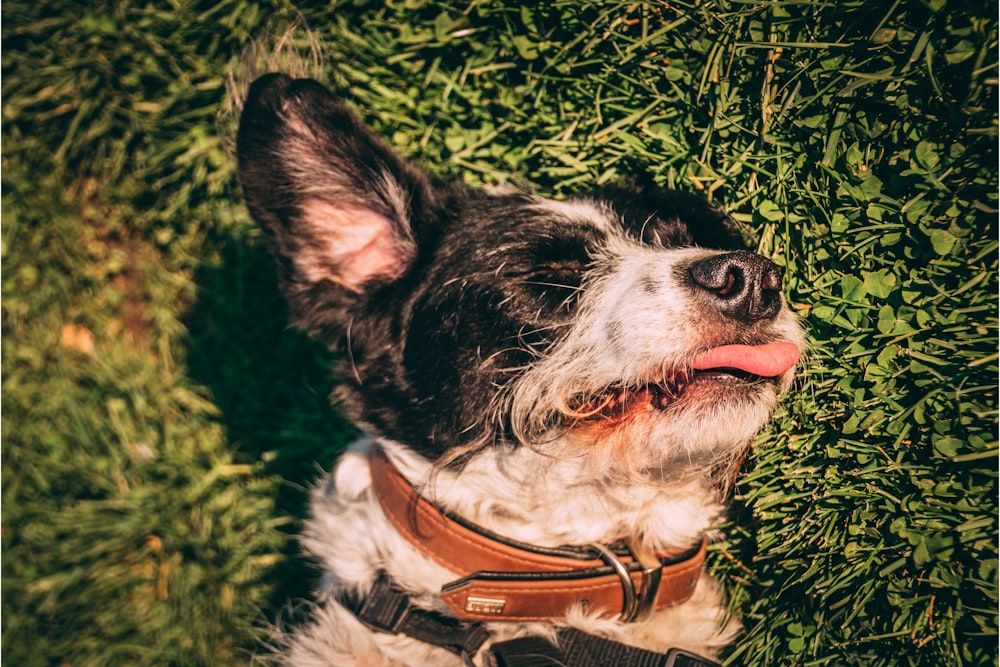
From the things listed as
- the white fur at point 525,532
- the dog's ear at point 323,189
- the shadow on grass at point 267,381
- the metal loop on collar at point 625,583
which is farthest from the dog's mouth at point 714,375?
the shadow on grass at point 267,381

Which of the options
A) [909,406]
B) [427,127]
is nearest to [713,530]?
[909,406]

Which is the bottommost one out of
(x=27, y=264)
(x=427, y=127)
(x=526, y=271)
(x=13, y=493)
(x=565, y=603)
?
(x=13, y=493)

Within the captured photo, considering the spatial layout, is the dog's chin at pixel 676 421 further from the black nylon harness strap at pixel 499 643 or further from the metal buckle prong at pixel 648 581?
the black nylon harness strap at pixel 499 643

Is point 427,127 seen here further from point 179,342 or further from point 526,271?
point 179,342

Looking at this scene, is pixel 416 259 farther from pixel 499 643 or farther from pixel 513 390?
pixel 499 643

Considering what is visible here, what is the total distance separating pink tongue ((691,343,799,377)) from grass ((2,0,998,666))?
270mm

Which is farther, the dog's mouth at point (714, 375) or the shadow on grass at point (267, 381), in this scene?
the shadow on grass at point (267, 381)

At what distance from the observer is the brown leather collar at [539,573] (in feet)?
6.49

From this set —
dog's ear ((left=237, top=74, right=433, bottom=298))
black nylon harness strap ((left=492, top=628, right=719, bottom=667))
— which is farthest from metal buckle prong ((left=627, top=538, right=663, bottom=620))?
dog's ear ((left=237, top=74, right=433, bottom=298))

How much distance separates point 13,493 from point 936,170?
4.08m

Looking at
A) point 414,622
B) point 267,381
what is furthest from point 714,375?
point 267,381

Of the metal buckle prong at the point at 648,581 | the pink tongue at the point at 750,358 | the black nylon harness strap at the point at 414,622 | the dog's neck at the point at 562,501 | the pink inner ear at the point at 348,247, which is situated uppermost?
the pink inner ear at the point at 348,247

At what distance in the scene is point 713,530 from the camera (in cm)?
218

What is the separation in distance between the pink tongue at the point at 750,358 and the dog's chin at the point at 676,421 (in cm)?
4
